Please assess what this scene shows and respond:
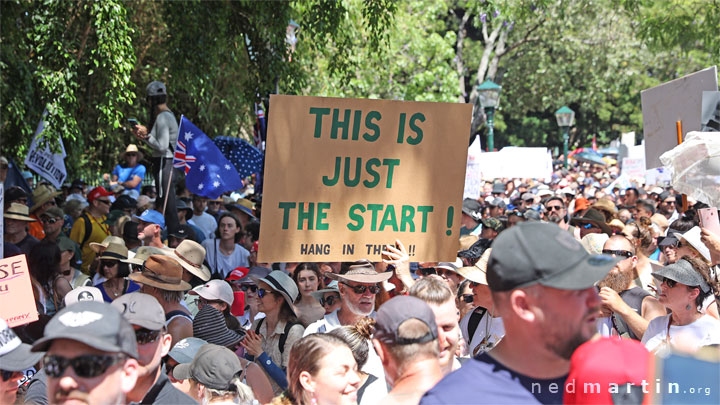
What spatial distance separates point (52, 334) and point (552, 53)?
35381mm

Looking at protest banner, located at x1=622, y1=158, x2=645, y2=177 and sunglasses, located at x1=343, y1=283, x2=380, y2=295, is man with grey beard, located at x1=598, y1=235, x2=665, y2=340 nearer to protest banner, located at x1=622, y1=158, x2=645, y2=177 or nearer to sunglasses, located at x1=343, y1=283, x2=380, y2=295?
sunglasses, located at x1=343, y1=283, x2=380, y2=295

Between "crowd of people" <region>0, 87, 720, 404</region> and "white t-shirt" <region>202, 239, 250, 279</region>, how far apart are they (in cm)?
2

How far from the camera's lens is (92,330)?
2.46 metres

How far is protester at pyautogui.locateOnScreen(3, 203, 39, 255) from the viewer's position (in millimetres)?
7625

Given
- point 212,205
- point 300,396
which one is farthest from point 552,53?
point 300,396

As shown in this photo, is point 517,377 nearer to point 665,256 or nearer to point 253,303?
point 253,303

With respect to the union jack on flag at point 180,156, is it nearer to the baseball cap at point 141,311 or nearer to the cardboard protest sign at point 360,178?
the cardboard protest sign at point 360,178

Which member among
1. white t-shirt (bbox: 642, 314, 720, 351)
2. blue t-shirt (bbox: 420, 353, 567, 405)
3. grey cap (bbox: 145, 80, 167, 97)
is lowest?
white t-shirt (bbox: 642, 314, 720, 351)

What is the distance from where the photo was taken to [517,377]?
92.0 inches

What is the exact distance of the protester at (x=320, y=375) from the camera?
142 inches

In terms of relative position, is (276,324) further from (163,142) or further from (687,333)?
(163,142)

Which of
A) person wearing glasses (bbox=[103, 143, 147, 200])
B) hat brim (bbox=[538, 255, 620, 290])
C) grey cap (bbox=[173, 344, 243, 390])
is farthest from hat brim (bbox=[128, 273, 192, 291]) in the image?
person wearing glasses (bbox=[103, 143, 147, 200])

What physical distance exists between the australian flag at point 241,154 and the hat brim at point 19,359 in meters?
9.89

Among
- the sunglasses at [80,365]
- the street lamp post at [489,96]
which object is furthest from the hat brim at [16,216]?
the street lamp post at [489,96]
